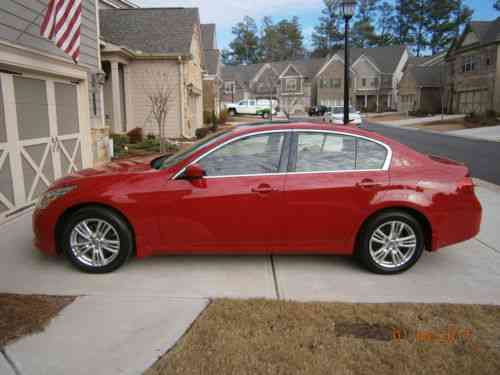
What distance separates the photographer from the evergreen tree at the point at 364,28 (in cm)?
8375

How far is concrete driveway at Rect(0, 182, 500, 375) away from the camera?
125 inches

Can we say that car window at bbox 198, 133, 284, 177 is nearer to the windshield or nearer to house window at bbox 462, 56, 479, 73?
the windshield

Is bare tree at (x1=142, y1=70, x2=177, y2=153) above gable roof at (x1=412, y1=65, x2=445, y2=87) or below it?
below

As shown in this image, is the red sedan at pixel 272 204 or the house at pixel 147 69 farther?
the house at pixel 147 69

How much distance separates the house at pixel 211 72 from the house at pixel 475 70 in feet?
73.2

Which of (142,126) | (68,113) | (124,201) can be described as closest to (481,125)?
(142,126)

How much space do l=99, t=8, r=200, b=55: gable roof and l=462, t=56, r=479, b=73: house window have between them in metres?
29.6

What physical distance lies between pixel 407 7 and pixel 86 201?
88525 millimetres

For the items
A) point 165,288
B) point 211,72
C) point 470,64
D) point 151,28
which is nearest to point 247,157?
point 165,288

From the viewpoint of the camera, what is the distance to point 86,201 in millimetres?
4473

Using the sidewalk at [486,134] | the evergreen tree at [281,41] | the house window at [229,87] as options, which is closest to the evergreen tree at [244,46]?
the evergreen tree at [281,41]

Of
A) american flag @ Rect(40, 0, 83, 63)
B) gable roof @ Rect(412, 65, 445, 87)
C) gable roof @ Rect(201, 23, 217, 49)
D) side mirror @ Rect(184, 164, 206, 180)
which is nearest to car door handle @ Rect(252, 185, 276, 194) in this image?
Result: side mirror @ Rect(184, 164, 206, 180)

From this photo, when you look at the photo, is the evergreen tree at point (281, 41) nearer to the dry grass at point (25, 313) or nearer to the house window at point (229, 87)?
the house window at point (229, 87)

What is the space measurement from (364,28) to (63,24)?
279 feet
